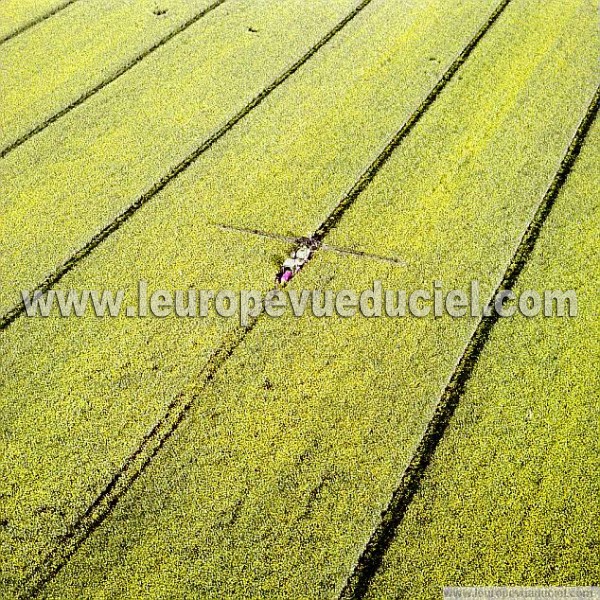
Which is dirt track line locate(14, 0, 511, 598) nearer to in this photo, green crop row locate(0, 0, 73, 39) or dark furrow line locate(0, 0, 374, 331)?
dark furrow line locate(0, 0, 374, 331)

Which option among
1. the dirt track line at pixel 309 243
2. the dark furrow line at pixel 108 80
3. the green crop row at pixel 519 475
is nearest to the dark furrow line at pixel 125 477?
the dirt track line at pixel 309 243

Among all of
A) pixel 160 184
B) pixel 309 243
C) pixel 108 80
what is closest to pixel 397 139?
pixel 309 243

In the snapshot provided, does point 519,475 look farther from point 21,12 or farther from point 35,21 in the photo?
point 21,12

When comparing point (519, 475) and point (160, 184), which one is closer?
point (519, 475)

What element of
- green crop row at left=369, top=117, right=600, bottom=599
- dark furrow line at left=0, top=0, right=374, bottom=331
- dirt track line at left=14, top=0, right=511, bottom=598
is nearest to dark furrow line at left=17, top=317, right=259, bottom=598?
dirt track line at left=14, top=0, right=511, bottom=598

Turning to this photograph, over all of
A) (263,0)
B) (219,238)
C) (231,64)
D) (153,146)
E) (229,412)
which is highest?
(263,0)

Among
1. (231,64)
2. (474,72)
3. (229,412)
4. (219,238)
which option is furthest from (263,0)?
(229,412)

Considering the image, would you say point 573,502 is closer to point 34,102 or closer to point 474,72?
point 474,72

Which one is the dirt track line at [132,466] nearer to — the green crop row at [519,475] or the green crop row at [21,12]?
the green crop row at [519,475]
